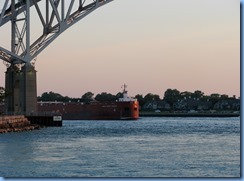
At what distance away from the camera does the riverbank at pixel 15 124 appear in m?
44.6

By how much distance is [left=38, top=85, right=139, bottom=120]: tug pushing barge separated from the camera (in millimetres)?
84062

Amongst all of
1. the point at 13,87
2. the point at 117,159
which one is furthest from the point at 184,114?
the point at 117,159

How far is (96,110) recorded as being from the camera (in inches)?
3359

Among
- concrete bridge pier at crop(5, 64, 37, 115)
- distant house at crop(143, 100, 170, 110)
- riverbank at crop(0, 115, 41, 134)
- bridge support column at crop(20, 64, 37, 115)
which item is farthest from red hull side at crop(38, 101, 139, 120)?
distant house at crop(143, 100, 170, 110)

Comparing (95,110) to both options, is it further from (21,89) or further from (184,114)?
(21,89)

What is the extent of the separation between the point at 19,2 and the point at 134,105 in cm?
3490

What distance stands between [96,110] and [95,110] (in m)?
0.16

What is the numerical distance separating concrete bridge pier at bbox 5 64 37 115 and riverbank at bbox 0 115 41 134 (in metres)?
1.33

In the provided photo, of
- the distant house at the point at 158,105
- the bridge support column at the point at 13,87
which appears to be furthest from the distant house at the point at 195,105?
the bridge support column at the point at 13,87

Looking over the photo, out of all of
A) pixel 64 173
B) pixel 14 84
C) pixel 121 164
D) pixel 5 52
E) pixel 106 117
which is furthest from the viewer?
pixel 106 117

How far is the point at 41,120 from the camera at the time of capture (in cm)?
5306

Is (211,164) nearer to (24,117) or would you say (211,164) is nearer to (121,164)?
(121,164)

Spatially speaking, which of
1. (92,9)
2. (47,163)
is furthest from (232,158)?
(92,9)

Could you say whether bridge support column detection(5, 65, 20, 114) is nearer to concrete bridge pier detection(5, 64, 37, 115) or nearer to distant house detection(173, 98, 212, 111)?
concrete bridge pier detection(5, 64, 37, 115)
